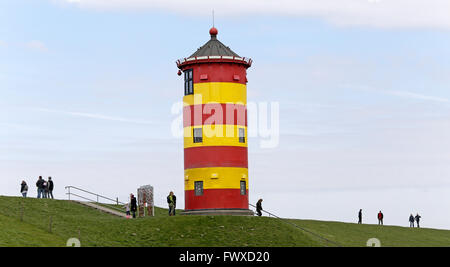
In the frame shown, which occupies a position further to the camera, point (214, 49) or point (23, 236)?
point (214, 49)

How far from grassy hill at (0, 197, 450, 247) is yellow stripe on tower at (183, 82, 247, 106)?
840 cm

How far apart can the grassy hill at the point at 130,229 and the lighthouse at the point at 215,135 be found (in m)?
2.98

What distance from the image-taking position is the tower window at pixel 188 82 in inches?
2255

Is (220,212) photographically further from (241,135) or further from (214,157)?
(241,135)

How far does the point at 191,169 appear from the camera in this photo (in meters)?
56.6

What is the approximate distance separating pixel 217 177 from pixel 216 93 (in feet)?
19.1

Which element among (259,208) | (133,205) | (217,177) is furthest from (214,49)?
(133,205)

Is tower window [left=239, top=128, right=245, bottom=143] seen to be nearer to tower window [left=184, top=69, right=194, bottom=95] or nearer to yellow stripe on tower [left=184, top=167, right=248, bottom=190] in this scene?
yellow stripe on tower [left=184, top=167, right=248, bottom=190]

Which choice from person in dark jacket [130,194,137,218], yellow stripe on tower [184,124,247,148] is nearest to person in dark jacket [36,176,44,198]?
person in dark jacket [130,194,137,218]

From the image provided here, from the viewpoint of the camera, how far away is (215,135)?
55.9 metres

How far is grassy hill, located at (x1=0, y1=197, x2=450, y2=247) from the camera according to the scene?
4660 centimetres

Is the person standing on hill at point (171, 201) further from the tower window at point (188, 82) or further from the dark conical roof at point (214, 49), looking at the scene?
the dark conical roof at point (214, 49)
